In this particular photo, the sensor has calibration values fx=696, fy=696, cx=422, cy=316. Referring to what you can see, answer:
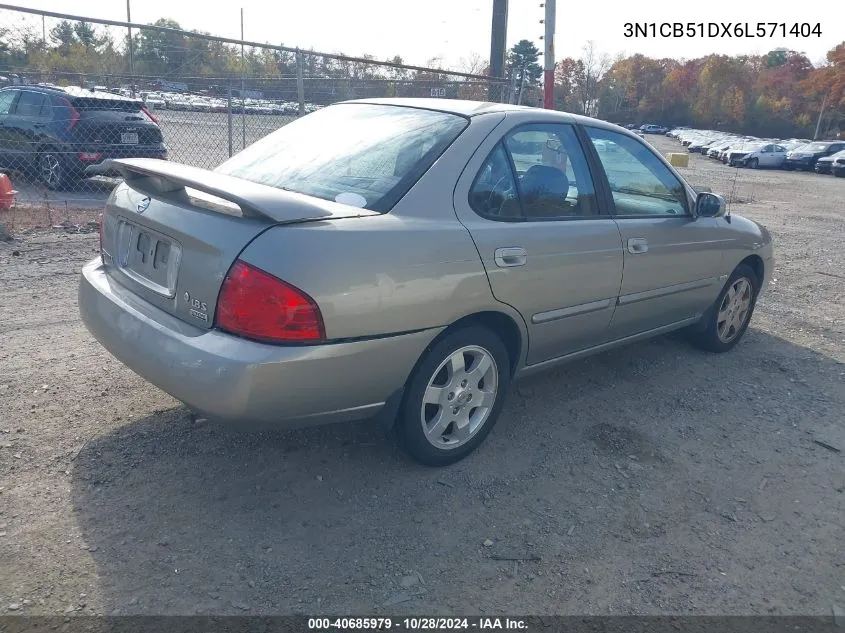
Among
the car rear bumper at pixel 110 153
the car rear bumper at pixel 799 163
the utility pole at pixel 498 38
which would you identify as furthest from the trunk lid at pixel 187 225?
the car rear bumper at pixel 799 163

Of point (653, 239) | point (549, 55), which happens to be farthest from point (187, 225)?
point (549, 55)

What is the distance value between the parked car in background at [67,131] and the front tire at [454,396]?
7.91 metres

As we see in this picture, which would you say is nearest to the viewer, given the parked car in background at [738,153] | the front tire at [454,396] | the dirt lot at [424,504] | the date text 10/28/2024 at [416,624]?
the date text 10/28/2024 at [416,624]

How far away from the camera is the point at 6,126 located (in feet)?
32.8

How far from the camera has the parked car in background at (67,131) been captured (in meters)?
9.55

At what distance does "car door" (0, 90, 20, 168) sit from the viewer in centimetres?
965

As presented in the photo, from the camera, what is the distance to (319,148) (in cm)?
353

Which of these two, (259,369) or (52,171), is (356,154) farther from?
(52,171)

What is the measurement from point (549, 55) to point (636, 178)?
17.3 feet

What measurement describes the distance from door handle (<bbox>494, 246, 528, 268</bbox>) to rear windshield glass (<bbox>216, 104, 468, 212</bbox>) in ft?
1.72

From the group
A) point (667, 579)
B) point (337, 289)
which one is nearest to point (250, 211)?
point (337, 289)

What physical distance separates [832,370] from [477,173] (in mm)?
3365

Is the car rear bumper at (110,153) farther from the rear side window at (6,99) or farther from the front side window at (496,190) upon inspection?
the front side window at (496,190)

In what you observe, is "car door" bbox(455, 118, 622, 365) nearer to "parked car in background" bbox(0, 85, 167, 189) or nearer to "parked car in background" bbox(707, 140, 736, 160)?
"parked car in background" bbox(0, 85, 167, 189)
